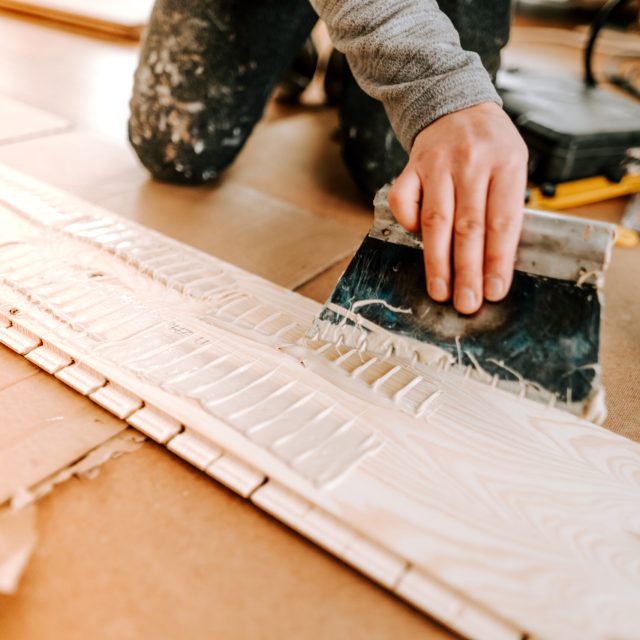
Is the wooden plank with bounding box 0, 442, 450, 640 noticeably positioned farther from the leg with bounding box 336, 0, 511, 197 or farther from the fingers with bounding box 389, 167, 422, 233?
the leg with bounding box 336, 0, 511, 197

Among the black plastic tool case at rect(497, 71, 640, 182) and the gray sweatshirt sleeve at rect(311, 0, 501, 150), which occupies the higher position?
the gray sweatshirt sleeve at rect(311, 0, 501, 150)

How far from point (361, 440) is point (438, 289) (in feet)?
0.83

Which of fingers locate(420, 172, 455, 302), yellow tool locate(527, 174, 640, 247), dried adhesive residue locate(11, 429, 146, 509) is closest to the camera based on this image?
dried adhesive residue locate(11, 429, 146, 509)

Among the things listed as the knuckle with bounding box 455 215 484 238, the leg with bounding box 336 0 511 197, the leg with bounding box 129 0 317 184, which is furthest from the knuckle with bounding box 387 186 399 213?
the leg with bounding box 129 0 317 184

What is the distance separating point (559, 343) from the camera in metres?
0.88

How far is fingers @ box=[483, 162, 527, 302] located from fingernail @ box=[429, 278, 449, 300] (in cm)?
6

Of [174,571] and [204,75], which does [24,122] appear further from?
[174,571]

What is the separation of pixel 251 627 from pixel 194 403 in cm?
33

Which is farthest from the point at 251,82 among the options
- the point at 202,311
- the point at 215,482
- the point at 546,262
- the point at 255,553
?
the point at 255,553

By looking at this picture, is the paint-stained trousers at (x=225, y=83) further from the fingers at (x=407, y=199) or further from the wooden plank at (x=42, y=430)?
the wooden plank at (x=42, y=430)

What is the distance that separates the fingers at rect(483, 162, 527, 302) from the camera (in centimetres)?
85

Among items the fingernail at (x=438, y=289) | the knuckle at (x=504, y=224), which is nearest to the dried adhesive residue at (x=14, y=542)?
the fingernail at (x=438, y=289)

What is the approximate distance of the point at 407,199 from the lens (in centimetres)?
90

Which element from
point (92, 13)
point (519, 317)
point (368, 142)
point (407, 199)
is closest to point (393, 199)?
point (407, 199)
